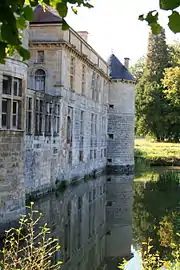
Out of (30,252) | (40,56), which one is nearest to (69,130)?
(40,56)

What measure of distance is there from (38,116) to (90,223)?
17.6 ft

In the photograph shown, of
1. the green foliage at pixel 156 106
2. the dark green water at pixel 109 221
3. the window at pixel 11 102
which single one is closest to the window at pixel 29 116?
the dark green water at pixel 109 221

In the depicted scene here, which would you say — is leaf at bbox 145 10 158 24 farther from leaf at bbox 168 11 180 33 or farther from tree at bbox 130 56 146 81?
tree at bbox 130 56 146 81

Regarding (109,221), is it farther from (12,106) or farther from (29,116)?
(12,106)

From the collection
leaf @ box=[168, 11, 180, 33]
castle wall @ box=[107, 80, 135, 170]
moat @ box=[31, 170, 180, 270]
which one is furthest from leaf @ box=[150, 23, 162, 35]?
castle wall @ box=[107, 80, 135, 170]

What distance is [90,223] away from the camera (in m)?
13.7

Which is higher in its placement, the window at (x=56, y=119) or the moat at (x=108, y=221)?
the window at (x=56, y=119)

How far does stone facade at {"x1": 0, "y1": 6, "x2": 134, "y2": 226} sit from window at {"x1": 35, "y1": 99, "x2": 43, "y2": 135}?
0.04 m

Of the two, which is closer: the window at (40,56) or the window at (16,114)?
the window at (16,114)

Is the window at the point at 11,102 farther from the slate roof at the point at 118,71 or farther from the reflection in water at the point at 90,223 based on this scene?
the slate roof at the point at 118,71

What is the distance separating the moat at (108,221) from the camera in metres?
10.5

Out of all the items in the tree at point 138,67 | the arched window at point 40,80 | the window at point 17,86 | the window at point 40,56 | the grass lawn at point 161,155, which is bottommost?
the grass lawn at point 161,155

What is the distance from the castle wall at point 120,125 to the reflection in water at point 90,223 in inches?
362

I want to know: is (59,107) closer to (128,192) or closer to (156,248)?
(128,192)
